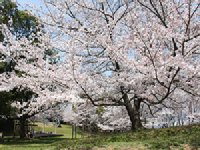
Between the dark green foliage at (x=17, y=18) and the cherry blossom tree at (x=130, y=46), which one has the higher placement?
the dark green foliage at (x=17, y=18)

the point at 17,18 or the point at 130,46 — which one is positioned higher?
the point at 17,18

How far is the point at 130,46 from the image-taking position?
11.1m

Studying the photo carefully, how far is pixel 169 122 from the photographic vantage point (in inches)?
1008

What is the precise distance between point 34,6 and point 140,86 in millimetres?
4547

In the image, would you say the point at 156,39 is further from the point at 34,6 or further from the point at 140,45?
the point at 34,6

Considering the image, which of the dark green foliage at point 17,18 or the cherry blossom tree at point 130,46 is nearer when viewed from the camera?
the cherry blossom tree at point 130,46

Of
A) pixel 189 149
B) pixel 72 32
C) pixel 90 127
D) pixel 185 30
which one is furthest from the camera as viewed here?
pixel 90 127

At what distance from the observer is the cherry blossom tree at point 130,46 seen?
399 inches

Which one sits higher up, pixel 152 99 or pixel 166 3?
pixel 166 3

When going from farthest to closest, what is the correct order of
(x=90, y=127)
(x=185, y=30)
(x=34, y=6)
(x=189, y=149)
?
(x=90, y=127) < (x=34, y=6) < (x=185, y=30) < (x=189, y=149)

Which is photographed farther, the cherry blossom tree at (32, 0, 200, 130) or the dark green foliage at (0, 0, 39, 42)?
the dark green foliage at (0, 0, 39, 42)

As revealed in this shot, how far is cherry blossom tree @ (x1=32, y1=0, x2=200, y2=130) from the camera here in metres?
10.1

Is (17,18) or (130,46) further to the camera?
(17,18)

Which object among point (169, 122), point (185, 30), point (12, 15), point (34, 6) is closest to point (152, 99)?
point (185, 30)
